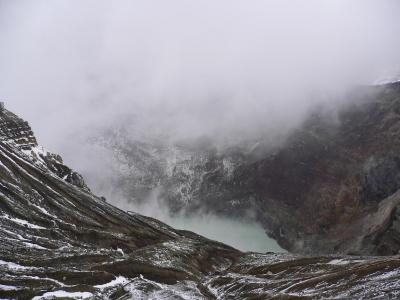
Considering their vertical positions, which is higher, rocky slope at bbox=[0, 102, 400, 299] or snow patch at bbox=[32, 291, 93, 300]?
rocky slope at bbox=[0, 102, 400, 299]

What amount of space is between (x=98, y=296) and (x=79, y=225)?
70.1 meters

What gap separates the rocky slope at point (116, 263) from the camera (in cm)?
10150

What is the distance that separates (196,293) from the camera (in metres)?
116

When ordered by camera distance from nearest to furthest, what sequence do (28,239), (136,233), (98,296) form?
(98,296), (28,239), (136,233)

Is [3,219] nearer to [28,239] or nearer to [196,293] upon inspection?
[28,239]

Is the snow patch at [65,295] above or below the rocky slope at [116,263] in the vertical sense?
below

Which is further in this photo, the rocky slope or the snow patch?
the rocky slope

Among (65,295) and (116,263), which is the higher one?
(116,263)

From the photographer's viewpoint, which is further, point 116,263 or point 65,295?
point 116,263

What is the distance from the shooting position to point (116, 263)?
130 metres

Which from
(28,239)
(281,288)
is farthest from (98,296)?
(28,239)

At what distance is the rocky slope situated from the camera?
10150 centimetres

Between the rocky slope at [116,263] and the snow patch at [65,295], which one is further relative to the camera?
the rocky slope at [116,263]

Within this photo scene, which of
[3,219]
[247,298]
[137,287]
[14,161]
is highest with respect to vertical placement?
[14,161]
